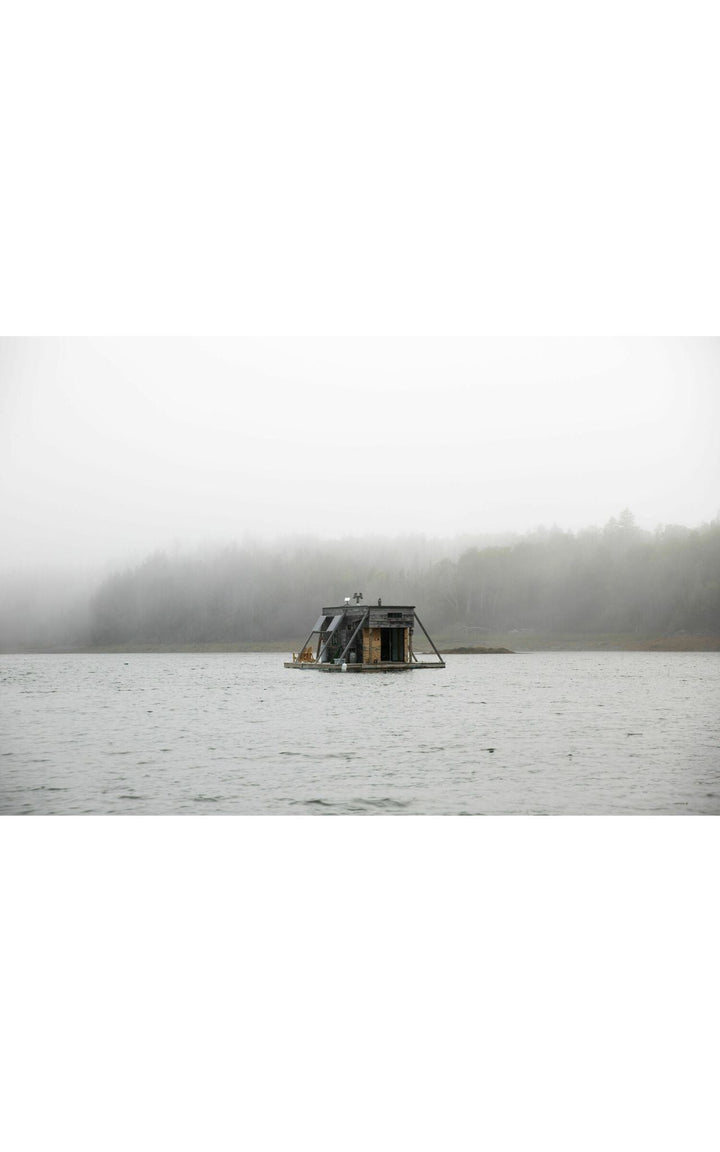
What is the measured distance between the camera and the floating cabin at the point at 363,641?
12.2 m

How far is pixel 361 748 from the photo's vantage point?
1120 centimetres

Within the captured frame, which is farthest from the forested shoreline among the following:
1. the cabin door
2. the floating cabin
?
the cabin door

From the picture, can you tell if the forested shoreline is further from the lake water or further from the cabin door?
the cabin door

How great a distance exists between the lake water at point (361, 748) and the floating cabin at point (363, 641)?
0.78 m

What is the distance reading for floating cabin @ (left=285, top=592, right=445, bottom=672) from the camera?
12.2 metres

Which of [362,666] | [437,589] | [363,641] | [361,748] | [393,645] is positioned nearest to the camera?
[437,589]

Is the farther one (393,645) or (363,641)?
(363,641)

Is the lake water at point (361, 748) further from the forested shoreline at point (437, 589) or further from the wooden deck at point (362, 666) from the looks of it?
the wooden deck at point (362, 666)

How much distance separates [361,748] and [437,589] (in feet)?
7.04

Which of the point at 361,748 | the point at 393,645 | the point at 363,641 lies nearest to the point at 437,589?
the point at 361,748

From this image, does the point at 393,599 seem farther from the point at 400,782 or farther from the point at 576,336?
the point at 576,336

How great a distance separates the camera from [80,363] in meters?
9.33

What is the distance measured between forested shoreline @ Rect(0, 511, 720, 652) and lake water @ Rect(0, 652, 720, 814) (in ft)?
1.08

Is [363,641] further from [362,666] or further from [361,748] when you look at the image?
[361,748]
